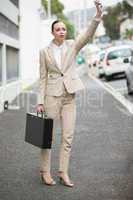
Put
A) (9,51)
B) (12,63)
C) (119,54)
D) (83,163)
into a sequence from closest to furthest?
(83,163) → (9,51) → (12,63) → (119,54)

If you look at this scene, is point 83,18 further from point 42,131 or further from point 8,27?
point 42,131

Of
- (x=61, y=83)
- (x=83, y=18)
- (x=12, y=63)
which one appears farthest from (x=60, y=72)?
(x=83, y=18)

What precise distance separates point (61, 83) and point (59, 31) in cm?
58

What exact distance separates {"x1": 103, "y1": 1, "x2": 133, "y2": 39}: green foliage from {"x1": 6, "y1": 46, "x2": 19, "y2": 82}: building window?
77252mm

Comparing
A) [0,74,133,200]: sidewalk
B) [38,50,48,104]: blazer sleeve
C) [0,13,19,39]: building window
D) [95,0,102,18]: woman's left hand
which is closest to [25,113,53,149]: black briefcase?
[38,50,48,104]: blazer sleeve

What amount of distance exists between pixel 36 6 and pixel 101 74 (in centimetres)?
561

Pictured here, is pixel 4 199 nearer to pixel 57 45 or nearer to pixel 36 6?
pixel 57 45

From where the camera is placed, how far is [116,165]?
8.09m

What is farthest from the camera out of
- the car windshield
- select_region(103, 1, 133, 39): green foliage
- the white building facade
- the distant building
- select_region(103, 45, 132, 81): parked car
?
select_region(103, 1, 133, 39): green foliage

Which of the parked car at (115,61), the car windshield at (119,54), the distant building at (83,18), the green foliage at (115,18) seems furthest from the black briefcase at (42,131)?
the green foliage at (115,18)

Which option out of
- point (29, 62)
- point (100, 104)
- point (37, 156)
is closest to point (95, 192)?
point (37, 156)

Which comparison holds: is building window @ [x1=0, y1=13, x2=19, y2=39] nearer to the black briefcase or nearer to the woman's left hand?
the black briefcase

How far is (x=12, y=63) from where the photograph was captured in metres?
20.5

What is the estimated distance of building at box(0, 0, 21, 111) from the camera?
16.8 meters
